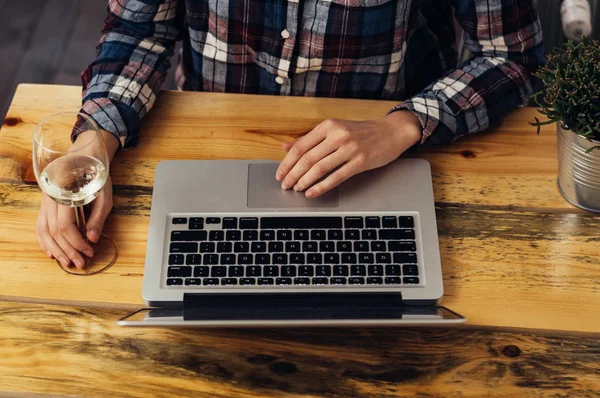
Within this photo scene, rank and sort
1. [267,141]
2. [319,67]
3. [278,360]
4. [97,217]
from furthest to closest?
[319,67], [267,141], [97,217], [278,360]

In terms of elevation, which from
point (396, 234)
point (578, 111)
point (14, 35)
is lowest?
point (14, 35)

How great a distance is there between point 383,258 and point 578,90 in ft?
1.18

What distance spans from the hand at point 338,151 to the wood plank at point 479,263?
13cm

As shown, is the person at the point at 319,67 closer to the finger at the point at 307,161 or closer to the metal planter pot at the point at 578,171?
the finger at the point at 307,161

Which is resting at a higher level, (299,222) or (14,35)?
(299,222)

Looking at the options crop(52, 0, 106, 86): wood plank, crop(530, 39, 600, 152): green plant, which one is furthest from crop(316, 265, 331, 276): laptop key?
crop(52, 0, 106, 86): wood plank

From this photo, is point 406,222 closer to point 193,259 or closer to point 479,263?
point 479,263

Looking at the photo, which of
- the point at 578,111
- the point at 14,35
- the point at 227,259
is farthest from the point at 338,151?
the point at 14,35

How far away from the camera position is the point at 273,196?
3.46 feet

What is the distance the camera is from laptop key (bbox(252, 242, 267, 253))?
98cm

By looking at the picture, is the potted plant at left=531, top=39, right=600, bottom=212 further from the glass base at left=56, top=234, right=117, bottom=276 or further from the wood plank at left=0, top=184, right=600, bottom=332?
the glass base at left=56, top=234, right=117, bottom=276

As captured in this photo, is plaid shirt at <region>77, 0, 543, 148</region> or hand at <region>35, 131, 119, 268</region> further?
plaid shirt at <region>77, 0, 543, 148</region>

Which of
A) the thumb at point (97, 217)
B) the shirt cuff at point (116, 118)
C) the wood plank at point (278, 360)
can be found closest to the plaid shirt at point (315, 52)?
the shirt cuff at point (116, 118)

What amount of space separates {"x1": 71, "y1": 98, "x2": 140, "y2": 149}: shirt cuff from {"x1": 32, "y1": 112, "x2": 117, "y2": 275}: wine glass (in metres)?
0.10
